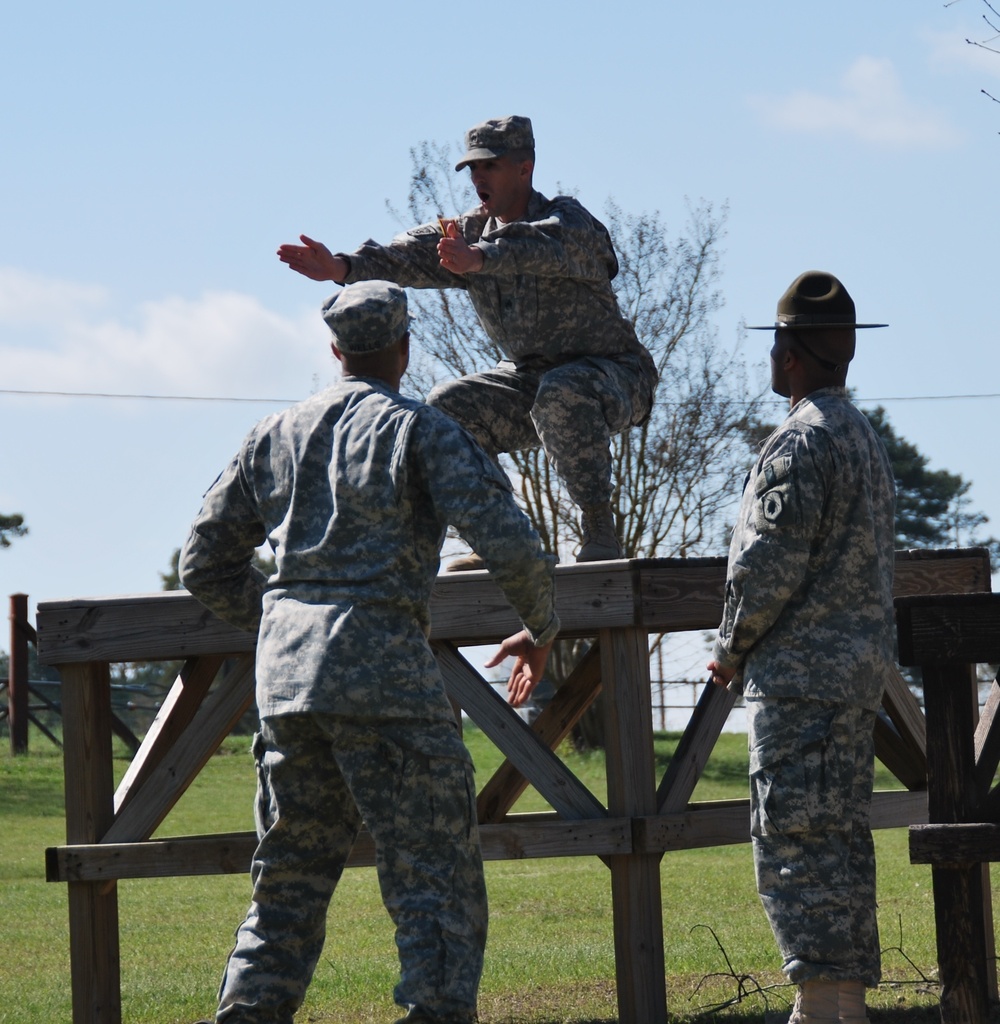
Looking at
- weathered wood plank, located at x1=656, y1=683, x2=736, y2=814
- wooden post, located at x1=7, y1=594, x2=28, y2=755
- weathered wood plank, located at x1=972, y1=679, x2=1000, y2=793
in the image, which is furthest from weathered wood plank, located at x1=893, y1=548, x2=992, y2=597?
wooden post, located at x1=7, y1=594, x2=28, y2=755

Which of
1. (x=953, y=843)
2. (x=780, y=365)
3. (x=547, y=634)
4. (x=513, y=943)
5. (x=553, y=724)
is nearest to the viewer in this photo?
(x=547, y=634)

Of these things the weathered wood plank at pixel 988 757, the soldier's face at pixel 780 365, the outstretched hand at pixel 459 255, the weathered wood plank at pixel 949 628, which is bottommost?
the weathered wood plank at pixel 988 757

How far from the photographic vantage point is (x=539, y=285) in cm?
617

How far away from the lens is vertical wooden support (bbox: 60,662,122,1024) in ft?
20.4

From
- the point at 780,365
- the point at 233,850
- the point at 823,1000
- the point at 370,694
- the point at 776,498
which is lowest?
the point at 823,1000

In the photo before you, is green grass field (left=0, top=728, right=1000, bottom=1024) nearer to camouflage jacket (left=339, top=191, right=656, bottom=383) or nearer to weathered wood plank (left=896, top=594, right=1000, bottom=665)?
weathered wood plank (left=896, top=594, right=1000, bottom=665)

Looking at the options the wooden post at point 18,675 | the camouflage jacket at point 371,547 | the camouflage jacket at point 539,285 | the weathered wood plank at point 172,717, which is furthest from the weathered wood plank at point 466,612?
the wooden post at point 18,675

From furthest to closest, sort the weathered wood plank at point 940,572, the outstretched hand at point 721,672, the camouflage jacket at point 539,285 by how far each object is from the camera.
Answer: the weathered wood plank at point 940,572 → the camouflage jacket at point 539,285 → the outstretched hand at point 721,672

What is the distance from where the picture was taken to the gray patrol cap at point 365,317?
14.1ft

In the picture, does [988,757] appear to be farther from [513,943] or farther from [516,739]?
[513,943]

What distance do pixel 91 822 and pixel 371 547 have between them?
2.88m

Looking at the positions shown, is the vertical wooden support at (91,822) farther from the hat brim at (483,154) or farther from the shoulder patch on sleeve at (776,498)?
the shoulder patch on sleeve at (776,498)

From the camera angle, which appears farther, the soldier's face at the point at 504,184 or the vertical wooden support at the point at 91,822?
the vertical wooden support at the point at 91,822

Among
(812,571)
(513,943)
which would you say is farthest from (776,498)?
(513,943)
